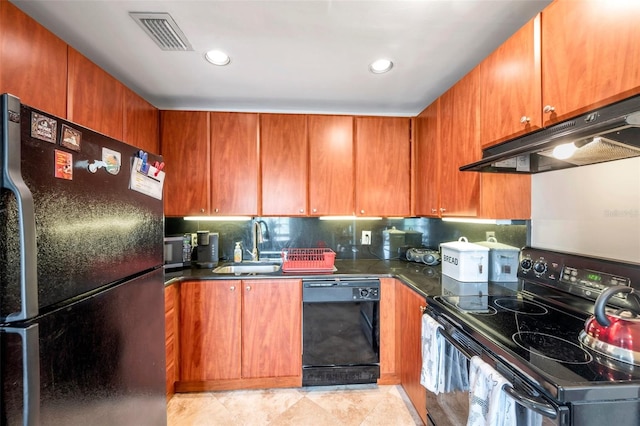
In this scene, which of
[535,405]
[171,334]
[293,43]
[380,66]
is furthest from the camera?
[171,334]

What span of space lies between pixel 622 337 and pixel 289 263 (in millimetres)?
1852

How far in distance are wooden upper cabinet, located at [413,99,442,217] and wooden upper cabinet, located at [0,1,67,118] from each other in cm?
236

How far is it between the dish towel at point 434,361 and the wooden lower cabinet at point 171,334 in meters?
1.68

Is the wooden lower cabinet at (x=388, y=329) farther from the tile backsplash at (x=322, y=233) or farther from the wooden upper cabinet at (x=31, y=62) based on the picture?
the wooden upper cabinet at (x=31, y=62)

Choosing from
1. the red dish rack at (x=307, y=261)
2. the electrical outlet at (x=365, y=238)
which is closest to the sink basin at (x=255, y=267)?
the red dish rack at (x=307, y=261)

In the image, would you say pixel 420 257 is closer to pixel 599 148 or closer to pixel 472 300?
pixel 472 300

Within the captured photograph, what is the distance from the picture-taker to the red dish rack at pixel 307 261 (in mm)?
2215

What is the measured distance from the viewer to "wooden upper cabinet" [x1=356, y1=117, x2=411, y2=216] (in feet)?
7.93

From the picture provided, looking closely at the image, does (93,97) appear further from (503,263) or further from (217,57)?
(503,263)

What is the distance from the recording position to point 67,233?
2.65 feet

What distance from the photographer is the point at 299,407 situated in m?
1.90

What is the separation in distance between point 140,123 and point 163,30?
32.6 inches

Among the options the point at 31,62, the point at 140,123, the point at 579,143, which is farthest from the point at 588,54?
the point at 140,123

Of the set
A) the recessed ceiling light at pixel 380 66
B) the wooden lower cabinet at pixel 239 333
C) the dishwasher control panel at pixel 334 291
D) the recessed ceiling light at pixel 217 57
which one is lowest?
the wooden lower cabinet at pixel 239 333
